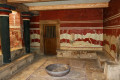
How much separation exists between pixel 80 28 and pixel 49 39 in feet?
7.26

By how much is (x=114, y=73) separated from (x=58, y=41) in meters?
4.14

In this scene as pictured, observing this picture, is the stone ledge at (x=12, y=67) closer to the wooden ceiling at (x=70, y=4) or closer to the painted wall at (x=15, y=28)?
the painted wall at (x=15, y=28)

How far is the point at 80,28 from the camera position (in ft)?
21.9

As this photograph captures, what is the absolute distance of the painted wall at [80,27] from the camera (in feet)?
21.4

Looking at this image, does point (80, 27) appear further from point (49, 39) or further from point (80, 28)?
point (49, 39)

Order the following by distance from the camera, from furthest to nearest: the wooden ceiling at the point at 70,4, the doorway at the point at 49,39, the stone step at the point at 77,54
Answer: the doorway at the point at 49,39, the stone step at the point at 77,54, the wooden ceiling at the point at 70,4

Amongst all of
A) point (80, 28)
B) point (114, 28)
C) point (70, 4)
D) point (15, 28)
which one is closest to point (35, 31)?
point (15, 28)

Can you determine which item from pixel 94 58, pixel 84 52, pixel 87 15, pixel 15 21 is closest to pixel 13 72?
pixel 15 21

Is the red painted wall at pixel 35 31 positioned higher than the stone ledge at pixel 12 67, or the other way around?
the red painted wall at pixel 35 31

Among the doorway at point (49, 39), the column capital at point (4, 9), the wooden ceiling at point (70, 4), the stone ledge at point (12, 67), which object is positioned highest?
the wooden ceiling at point (70, 4)

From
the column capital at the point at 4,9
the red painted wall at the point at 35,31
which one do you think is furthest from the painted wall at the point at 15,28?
the column capital at the point at 4,9

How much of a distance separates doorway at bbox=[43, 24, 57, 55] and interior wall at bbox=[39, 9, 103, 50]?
1.66 ft

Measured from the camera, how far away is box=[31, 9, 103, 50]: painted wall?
651 centimetres

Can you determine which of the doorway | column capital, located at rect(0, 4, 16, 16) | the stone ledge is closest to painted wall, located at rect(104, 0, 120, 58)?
the doorway
